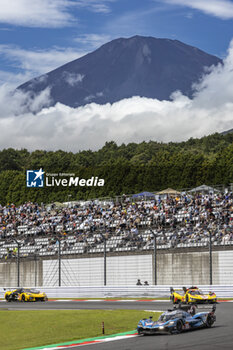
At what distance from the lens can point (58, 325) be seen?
21.1 metres

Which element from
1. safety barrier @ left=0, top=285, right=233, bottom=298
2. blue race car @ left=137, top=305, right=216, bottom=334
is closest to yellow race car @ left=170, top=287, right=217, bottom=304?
safety barrier @ left=0, top=285, right=233, bottom=298

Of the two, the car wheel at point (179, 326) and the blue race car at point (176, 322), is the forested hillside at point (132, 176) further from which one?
the car wheel at point (179, 326)

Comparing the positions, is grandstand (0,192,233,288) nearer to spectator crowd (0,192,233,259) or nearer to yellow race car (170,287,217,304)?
spectator crowd (0,192,233,259)

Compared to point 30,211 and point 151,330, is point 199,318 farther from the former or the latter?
point 30,211

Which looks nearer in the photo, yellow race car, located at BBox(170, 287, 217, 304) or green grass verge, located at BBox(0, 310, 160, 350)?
green grass verge, located at BBox(0, 310, 160, 350)

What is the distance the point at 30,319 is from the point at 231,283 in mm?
12319

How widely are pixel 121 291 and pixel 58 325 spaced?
12828 mm

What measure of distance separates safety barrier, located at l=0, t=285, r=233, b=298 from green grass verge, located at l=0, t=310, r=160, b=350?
22.1 feet

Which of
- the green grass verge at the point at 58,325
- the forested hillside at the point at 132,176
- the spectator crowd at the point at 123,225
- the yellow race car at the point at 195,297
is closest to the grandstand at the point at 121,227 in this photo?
the spectator crowd at the point at 123,225

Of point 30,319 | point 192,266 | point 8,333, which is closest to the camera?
point 8,333

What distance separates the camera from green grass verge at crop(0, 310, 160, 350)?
61.2 feet

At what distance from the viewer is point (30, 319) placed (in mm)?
23078

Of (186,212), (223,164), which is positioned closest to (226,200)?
(186,212)

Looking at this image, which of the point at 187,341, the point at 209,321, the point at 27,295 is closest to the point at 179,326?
the point at 209,321
